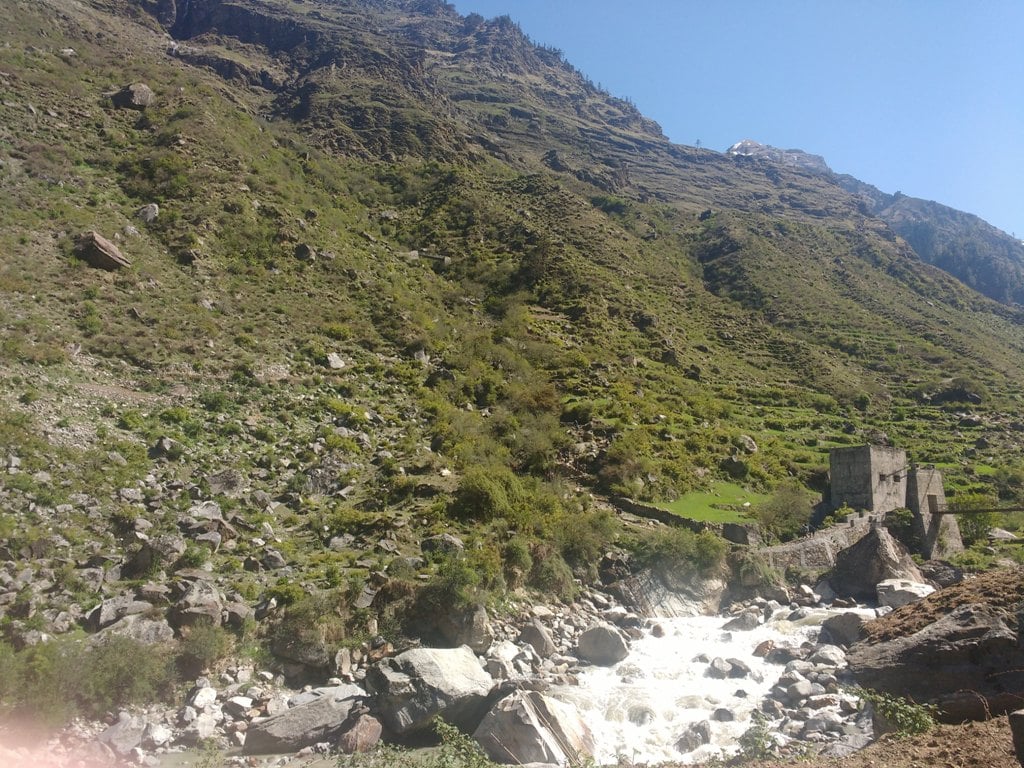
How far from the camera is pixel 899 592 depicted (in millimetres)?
20578

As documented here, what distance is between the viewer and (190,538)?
1675 cm

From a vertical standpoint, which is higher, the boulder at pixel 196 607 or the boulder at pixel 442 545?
the boulder at pixel 442 545

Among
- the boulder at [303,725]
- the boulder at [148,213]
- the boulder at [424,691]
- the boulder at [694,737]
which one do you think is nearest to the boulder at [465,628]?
the boulder at [424,691]

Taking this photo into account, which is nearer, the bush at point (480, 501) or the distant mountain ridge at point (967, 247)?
the bush at point (480, 501)

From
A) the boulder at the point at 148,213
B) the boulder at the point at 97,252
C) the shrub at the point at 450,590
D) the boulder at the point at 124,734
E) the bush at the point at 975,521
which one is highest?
the boulder at the point at 148,213

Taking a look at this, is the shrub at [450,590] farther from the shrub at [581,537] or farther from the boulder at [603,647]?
the shrub at [581,537]

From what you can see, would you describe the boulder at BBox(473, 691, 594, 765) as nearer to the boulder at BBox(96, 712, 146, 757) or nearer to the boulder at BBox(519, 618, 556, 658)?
the boulder at BBox(519, 618, 556, 658)

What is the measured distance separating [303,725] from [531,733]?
4.44m

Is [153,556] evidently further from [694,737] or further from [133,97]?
[133,97]

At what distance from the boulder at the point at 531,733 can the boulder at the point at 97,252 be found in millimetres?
25592

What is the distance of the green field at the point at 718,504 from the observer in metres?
27.4

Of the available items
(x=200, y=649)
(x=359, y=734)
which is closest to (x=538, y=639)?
(x=359, y=734)

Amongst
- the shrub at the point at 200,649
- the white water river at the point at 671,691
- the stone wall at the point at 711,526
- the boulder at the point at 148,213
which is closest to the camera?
the white water river at the point at 671,691

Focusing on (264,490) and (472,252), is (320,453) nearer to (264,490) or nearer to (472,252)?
(264,490)
